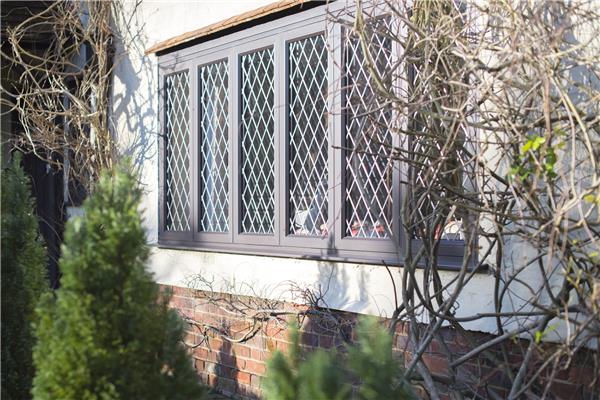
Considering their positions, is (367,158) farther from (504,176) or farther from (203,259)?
(203,259)

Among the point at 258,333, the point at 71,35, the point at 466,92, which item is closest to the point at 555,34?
the point at 466,92

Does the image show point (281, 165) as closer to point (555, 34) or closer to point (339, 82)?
point (339, 82)

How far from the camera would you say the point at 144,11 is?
23.1 ft

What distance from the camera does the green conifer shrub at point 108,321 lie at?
2727 millimetres

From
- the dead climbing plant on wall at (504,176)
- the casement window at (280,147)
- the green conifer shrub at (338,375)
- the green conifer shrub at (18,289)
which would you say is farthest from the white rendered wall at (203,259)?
the green conifer shrub at (338,375)

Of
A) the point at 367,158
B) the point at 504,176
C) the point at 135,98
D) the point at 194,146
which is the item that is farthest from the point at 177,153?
the point at 504,176

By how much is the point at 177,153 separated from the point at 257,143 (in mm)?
1172

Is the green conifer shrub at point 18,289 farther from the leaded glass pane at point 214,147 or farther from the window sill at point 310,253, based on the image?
the leaded glass pane at point 214,147

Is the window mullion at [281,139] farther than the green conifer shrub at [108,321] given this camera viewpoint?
Yes

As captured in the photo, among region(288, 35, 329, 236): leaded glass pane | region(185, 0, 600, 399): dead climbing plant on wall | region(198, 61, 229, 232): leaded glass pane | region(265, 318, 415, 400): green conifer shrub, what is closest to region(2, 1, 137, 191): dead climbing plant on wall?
region(198, 61, 229, 232): leaded glass pane

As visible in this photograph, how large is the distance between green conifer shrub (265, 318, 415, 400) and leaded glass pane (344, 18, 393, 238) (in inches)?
79.2

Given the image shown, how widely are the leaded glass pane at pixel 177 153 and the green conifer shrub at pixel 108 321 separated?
3.66m

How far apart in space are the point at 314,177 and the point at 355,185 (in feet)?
1.45

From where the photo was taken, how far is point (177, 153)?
6.75m
